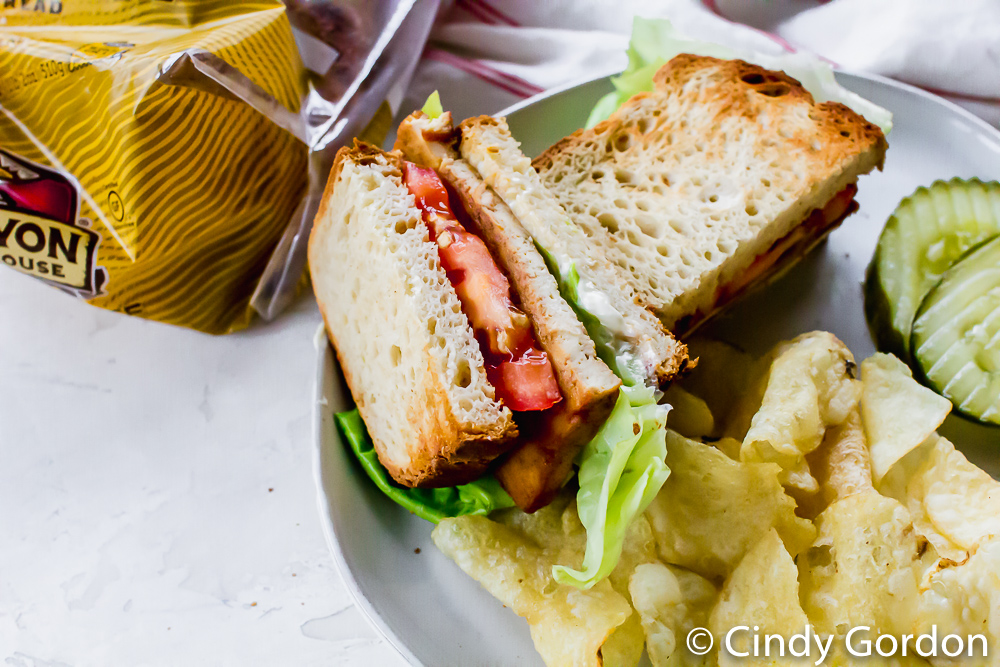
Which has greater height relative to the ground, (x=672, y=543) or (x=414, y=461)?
(x=672, y=543)

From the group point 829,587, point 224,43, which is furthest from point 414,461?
point 224,43

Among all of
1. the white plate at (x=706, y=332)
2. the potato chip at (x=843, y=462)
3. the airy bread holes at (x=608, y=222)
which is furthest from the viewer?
the airy bread holes at (x=608, y=222)

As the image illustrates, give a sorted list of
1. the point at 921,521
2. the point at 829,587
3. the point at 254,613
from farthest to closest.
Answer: the point at 254,613 → the point at 921,521 → the point at 829,587

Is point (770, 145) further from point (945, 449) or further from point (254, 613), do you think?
point (254, 613)

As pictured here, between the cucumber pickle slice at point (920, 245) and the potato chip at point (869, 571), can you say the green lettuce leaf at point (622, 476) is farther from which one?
the cucumber pickle slice at point (920, 245)

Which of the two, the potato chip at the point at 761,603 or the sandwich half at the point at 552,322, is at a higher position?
the sandwich half at the point at 552,322

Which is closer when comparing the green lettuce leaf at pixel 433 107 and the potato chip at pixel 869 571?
the potato chip at pixel 869 571

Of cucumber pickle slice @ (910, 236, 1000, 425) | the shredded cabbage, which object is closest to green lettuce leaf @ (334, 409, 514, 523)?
the shredded cabbage

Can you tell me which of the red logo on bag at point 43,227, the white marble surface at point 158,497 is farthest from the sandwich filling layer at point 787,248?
the red logo on bag at point 43,227

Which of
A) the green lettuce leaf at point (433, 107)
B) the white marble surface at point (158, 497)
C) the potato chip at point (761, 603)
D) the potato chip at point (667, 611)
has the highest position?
the green lettuce leaf at point (433, 107)
